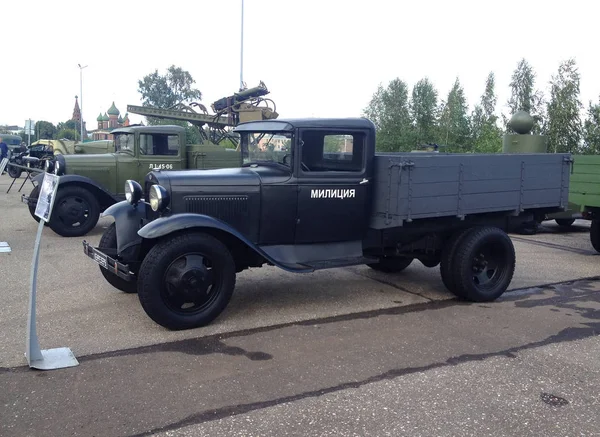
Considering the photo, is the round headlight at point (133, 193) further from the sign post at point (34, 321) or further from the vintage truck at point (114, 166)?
the vintage truck at point (114, 166)

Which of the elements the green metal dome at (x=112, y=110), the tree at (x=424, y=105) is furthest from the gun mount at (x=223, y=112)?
the green metal dome at (x=112, y=110)

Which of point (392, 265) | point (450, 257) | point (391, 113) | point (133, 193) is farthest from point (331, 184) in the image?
point (391, 113)

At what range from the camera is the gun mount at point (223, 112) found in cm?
1564

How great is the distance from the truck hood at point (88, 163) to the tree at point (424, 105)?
45727 millimetres

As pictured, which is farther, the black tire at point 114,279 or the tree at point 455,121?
the tree at point 455,121

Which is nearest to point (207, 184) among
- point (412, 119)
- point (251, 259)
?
point (251, 259)

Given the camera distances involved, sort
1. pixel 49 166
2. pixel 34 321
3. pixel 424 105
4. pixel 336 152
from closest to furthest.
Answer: pixel 34 321, pixel 336 152, pixel 49 166, pixel 424 105

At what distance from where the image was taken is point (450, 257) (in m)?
6.09

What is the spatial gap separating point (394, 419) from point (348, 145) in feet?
10.1

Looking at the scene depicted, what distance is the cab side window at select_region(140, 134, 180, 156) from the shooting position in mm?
10750

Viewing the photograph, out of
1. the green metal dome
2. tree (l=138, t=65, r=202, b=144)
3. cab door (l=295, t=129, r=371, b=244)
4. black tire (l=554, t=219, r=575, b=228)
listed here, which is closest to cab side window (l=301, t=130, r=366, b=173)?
cab door (l=295, t=129, r=371, b=244)

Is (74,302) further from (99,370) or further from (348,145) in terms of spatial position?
(348,145)

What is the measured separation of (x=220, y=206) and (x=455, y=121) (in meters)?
47.5

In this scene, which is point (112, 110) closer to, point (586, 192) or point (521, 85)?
point (521, 85)
